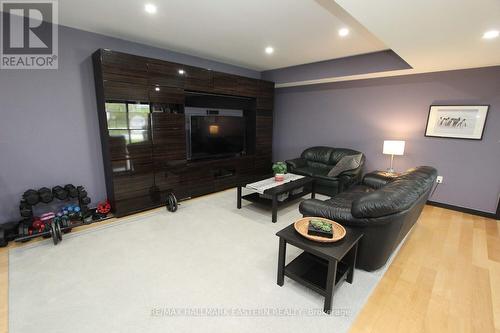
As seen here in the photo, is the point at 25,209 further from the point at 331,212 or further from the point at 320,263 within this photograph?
the point at 331,212

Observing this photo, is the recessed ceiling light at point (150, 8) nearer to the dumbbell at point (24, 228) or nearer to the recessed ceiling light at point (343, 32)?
the recessed ceiling light at point (343, 32)

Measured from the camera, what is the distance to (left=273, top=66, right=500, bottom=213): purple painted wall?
355 centimetres

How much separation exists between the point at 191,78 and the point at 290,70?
234cm

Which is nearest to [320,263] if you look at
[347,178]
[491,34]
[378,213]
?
[378,213]

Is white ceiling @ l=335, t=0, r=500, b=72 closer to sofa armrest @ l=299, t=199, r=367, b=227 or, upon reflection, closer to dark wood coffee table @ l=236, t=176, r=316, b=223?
sofa armrest @ l=299, t=199, r=367, b=227

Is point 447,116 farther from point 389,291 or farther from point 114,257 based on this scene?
point 114,257

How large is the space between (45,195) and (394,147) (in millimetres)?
5373

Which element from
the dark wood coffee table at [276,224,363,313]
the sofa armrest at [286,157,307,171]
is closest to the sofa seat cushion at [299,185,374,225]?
the dark wood coffee table at [276,224,363,313]

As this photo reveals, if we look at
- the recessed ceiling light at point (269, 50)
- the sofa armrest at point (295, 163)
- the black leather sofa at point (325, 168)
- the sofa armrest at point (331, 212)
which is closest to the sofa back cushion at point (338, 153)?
the black leather sofa at point (325, 168)

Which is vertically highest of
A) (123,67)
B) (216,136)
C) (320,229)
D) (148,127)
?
(123,67)

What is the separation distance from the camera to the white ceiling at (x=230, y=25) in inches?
96.2

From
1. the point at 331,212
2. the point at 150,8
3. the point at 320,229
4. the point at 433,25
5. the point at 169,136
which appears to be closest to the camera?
the point at 320,229

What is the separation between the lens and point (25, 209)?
2832 mm

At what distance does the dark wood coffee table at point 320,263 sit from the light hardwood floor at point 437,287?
0.29 meters
